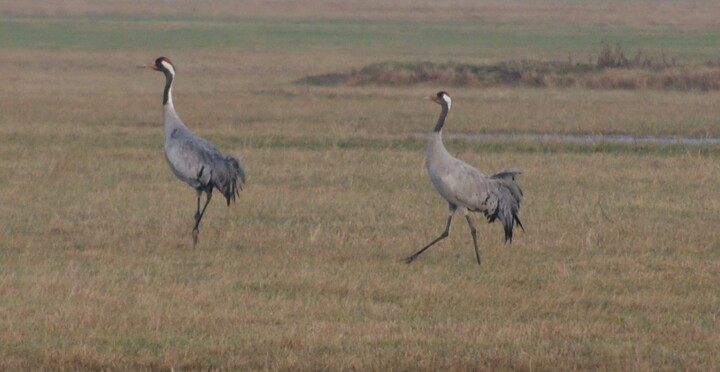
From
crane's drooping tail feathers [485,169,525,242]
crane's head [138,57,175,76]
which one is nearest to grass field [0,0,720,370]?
crane's drooping tail feathers [485,169,525,242]

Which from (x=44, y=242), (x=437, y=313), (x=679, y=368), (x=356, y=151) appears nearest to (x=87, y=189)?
(x=44, y=242)

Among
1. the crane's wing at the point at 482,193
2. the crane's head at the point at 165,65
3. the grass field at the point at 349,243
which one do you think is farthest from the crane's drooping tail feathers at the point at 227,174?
the crane's wing at the point at 482,193

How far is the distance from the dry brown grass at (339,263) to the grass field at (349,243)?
32 mm

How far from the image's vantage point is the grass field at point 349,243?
8852mm

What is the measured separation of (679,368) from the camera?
27.4 ft

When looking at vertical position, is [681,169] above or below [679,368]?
below

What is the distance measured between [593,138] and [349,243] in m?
12.1

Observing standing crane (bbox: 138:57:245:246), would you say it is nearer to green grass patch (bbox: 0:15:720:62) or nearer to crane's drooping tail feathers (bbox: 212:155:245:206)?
crane's drooping tail feathers (bbox: 212:155:245:206)

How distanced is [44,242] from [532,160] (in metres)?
9.52

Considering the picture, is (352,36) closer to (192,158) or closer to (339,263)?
(192,158)

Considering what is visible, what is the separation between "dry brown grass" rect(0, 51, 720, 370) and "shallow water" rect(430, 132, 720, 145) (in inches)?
53.1

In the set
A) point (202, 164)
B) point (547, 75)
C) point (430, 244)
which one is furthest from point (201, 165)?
point (547, 75)

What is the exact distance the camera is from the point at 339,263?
11953 mm

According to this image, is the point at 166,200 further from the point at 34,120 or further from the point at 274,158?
the point at 34,120
